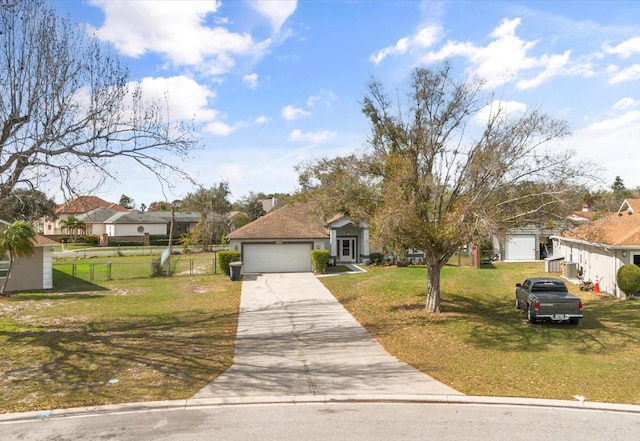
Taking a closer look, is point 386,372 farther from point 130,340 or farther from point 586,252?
point 586,252

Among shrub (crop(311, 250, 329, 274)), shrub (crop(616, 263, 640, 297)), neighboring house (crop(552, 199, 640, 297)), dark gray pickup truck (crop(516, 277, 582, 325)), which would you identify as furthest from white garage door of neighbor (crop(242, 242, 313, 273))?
shrub (crop(616, 263, 640, 297))

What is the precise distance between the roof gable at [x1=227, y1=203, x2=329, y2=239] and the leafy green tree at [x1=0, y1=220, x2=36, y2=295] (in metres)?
10.8

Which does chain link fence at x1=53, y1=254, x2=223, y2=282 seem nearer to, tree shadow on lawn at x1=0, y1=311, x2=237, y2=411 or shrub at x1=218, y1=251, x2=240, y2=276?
shrub at x1=218, y1=251, x2=240, y2=276

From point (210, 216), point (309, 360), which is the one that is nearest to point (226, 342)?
point (309, 360)

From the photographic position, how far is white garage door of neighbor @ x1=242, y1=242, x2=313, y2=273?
28953mm

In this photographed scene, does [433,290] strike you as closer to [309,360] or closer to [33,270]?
[309,360]


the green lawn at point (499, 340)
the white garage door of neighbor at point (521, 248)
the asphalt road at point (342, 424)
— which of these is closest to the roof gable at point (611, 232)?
the green lawn at point (499, 340)

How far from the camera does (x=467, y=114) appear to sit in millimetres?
15438

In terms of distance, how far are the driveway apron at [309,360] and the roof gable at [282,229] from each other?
10660 mm

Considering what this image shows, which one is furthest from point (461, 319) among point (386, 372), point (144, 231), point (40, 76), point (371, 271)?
point (144, 231)

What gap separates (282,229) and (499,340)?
18.8m

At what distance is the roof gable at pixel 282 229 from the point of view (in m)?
28.8

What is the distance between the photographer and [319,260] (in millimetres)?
27922

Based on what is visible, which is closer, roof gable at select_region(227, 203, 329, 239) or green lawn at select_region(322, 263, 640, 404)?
green lawn at select_region(322, 263, 640, 404)
